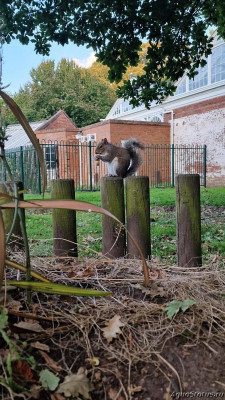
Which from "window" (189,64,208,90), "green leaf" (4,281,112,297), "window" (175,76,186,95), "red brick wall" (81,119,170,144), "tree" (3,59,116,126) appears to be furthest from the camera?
"tree" (3,59,116,126)

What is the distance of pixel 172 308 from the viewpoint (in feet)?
3.95

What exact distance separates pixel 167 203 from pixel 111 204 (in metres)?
5.50

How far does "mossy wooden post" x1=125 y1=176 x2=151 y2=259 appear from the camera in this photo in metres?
2.11

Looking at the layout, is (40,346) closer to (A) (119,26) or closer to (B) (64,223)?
(B) (64,223)

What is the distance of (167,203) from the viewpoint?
746 centimetres

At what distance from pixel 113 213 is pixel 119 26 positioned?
Answer: 4248mm

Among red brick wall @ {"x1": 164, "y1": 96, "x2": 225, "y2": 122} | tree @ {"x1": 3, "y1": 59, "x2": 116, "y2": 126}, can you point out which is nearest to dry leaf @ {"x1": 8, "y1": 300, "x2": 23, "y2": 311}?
red brick wall @ {"x1": 164, "y1": 96, "x2": 225, "y2": 122}

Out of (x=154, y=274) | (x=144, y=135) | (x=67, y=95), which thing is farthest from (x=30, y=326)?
(x=67, y=95)

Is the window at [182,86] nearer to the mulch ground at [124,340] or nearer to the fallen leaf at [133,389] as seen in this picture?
the mulch ground at [124,340]

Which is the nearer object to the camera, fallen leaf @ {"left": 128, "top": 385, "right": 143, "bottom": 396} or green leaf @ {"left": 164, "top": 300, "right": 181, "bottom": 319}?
fallen leaf @ {"left": 128, "top": 385, "right": 143, "bottom": 396}

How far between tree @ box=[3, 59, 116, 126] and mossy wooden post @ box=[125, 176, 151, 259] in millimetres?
29100

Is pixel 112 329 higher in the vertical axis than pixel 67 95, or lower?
lower

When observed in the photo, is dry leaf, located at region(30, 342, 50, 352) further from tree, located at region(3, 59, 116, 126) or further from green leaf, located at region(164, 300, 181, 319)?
Answer: tree, located at region(3, 59, 116, 126)

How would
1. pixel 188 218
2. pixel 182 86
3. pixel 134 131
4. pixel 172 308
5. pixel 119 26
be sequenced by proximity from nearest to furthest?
pixel 172 308, pixel 188 218, pixel 119 26, pixel 134 131, pixel 182 86
